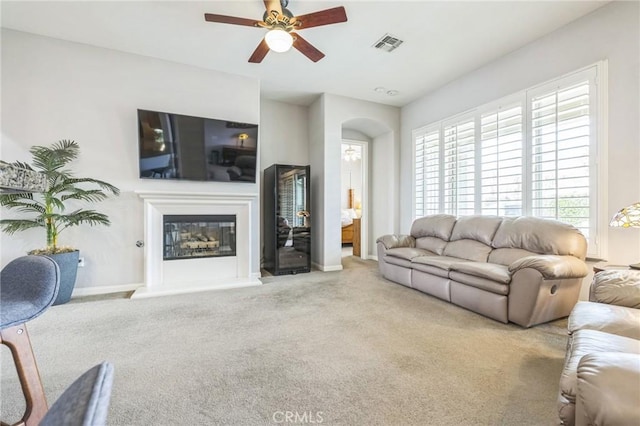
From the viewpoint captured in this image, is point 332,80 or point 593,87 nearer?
point 593,87

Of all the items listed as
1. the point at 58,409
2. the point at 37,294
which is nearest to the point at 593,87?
the point at 58,409

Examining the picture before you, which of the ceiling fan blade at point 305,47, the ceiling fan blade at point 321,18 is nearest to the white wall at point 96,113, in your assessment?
the ceiling fan blade at point 305,47

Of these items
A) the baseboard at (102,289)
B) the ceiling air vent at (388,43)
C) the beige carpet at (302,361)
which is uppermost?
the ceiling air vent at (388,43)

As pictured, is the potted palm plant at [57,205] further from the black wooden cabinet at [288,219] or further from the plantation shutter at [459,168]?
the plantation shutter at [459,168]

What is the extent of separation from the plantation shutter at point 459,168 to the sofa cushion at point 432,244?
60 cm

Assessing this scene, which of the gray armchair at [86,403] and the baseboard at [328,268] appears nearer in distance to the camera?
the gray armchair at [86,403]

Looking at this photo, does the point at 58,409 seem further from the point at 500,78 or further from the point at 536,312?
the point at 500,78

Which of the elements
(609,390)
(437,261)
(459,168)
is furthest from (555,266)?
(459,168)

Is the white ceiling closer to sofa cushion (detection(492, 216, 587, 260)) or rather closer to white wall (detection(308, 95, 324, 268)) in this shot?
white wall (detection(308, 95, 324, 268))

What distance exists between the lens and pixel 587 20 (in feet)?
9.22

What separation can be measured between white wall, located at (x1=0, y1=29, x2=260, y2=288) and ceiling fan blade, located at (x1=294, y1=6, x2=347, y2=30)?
2130mm

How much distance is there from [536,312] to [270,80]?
438cm

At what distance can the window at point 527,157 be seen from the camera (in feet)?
9.18

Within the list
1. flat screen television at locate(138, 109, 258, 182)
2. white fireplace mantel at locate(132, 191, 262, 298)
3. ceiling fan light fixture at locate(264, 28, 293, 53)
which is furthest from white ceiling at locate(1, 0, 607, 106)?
white fireplace mantel at locate(132, 191, 262, 298)
